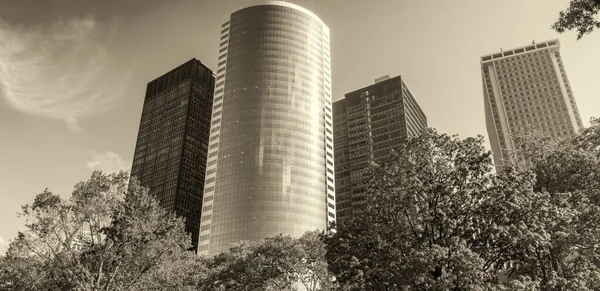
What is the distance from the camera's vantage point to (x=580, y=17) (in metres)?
15.6

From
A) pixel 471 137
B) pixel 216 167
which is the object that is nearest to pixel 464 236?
pixel 471 137

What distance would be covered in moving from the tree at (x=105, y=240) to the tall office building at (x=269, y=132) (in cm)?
10267

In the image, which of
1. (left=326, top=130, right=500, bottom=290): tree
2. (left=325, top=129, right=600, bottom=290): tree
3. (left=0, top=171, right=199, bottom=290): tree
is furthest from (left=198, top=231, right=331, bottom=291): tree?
(left=325, top=129, right=600, bottom=290): tree

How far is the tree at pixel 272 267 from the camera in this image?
57438mm

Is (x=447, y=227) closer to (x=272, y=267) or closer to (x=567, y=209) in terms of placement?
(x=567, y=209)

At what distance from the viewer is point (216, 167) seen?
496ft

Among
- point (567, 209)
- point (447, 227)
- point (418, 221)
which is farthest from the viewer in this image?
point (567, 209)

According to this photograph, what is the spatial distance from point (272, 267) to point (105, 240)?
102ft

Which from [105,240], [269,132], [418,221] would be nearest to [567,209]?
[418,221]

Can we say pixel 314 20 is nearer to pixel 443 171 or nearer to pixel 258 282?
pixel 258 282

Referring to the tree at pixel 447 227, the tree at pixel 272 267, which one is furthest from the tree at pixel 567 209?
the tree at pixel 272 267

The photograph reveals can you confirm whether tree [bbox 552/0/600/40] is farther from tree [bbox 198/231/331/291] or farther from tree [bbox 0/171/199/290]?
tree [bbox 198/231/331/291]

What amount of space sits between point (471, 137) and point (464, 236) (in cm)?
559

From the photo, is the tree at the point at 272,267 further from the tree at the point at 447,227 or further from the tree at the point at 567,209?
the tree at the point at 447,227
